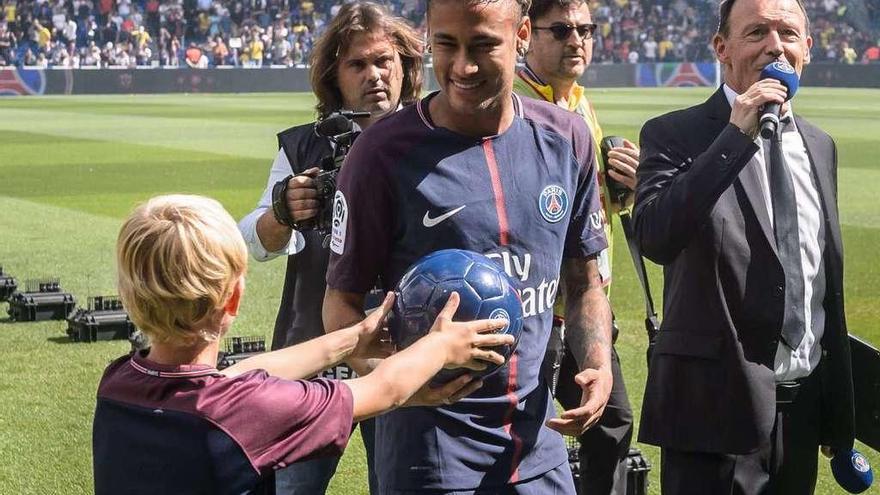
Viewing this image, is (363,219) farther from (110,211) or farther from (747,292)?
(110,211)

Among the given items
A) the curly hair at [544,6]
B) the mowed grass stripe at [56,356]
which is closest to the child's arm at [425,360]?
the mowed grass stripe at [56,356]

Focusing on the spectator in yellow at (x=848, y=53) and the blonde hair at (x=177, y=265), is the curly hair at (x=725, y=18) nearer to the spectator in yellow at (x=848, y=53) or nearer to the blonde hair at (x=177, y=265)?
the blonde hair at (x=177, y=265)

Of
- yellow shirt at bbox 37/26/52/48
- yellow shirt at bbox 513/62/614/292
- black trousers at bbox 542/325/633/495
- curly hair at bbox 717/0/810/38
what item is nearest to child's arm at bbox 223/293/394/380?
curly hair at bbox 717/0/810/38

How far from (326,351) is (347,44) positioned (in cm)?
205

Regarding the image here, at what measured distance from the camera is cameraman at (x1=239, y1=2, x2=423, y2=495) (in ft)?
17.4

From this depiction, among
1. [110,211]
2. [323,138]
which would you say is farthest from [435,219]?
[110,211]

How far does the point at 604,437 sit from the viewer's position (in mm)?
5934

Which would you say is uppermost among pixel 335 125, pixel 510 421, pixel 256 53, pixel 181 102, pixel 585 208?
pixel 335 125

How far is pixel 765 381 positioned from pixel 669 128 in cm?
89

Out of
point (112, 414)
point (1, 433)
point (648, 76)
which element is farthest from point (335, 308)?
point (648, 76)

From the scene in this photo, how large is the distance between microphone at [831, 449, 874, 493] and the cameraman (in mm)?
1671

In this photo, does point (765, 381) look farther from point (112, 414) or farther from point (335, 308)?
point (112, 414)

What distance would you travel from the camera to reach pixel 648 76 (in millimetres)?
60562

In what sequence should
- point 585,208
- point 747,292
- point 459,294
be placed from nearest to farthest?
point 459,294, point 585,208, point 747,292
